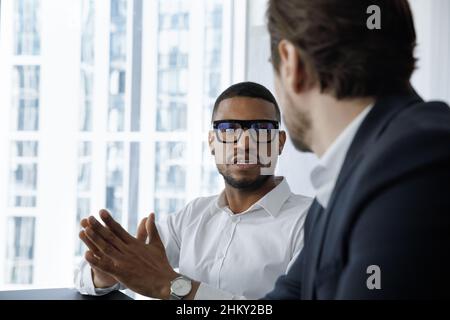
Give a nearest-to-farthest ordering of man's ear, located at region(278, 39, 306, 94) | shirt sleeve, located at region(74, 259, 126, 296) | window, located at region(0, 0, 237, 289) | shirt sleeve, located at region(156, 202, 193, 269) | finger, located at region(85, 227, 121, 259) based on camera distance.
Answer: man's ear, located at region(278, 39, 306, 94) → finger, located at region(85, 227, 121, 259) → shirt sleeve, located at region(74, 259, 126, 296) → shirt sleeve, located at region(156, 202, 193, 269) → window, located at region(0, 0, 237, 289)

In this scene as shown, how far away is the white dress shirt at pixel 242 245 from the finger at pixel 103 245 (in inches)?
11.8

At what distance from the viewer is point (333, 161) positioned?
0.50 metres

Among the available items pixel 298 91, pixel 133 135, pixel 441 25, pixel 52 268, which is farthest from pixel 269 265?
pixel 52 268

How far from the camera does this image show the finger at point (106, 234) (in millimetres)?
718

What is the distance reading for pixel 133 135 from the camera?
2.27 m

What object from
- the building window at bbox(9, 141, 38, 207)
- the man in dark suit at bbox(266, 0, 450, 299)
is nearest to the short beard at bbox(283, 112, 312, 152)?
the man in dark suit at bbox(266, 0, 450, 299)

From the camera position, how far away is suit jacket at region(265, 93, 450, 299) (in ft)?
1.27

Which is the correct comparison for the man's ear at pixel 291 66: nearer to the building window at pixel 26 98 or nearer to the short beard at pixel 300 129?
the short beard at pixel 300 129

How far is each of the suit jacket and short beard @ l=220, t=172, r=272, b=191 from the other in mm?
615

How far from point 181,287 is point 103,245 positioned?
124 mm

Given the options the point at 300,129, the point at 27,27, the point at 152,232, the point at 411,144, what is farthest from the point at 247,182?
the point at 27,27

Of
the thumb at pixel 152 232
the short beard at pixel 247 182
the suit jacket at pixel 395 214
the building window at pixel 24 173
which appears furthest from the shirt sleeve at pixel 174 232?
the building window at pixel 24 173

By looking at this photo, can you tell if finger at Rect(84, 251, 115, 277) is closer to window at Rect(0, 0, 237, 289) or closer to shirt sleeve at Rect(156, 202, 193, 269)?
shirt sleeve at Rect(156, 202, 193, 269)
